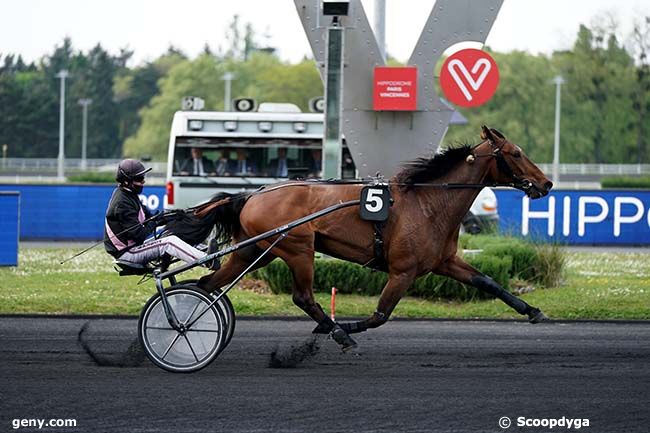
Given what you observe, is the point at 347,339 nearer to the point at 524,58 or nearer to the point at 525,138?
the point at 525,138

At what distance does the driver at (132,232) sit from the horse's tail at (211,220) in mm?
301

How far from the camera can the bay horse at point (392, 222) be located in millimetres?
8883

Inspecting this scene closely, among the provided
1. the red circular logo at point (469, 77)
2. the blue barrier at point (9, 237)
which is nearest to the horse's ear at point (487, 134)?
the red circular logo at point (469, 77)

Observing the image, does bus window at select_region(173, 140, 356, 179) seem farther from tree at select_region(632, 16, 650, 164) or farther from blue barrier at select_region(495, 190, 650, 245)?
tree at select_region(632, 16, 650, 164)

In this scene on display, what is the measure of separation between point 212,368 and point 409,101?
247 inches

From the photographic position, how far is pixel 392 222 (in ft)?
29.2

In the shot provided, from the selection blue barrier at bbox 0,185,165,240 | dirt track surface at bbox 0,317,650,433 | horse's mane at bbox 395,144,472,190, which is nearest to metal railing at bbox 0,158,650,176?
blue barrier at bbox 0,185,165,240

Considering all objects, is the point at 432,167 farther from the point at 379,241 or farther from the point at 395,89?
the point at 395,89

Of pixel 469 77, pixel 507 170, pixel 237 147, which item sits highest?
pixel 469 77

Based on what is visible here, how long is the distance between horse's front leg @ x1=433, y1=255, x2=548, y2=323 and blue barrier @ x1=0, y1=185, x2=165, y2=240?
14.5 m

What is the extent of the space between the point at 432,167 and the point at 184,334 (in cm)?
246

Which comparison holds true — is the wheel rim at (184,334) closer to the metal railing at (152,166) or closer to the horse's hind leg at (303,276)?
the horse's hind leg at (303,276)

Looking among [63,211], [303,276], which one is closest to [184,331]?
[303,276]

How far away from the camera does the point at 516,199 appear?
22.6 metres
